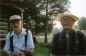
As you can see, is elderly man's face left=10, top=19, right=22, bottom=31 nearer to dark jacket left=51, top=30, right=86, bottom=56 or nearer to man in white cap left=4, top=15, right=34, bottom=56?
man in white cap left=4, top=15, right=34, bottom=56

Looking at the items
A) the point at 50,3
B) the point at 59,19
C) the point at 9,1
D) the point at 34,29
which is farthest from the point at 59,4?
the point at 59,19

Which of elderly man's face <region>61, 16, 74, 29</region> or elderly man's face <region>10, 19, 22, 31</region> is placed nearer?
elderly man's face <region>61, 16, 74, 29</region>

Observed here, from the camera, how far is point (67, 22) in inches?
129

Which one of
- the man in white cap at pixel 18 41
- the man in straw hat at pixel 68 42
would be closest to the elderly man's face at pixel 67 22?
the man in straw hat at pixel 68 42

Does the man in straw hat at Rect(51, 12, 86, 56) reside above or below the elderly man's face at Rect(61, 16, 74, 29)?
below

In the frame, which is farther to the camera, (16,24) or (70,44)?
(16,24)

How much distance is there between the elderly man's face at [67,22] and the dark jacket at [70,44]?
0.06m

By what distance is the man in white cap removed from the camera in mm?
3335

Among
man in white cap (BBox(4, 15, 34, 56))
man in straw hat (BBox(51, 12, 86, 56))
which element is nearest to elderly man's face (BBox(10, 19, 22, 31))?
man in white cap (BBox(4, 15, 34, 56))

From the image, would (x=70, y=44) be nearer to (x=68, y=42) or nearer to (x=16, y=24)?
(x=68, y=42)

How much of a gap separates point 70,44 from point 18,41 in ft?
1.84

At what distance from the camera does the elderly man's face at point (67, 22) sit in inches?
127

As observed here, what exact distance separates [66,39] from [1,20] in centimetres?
509

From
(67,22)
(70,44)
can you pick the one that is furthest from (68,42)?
(67,22)
